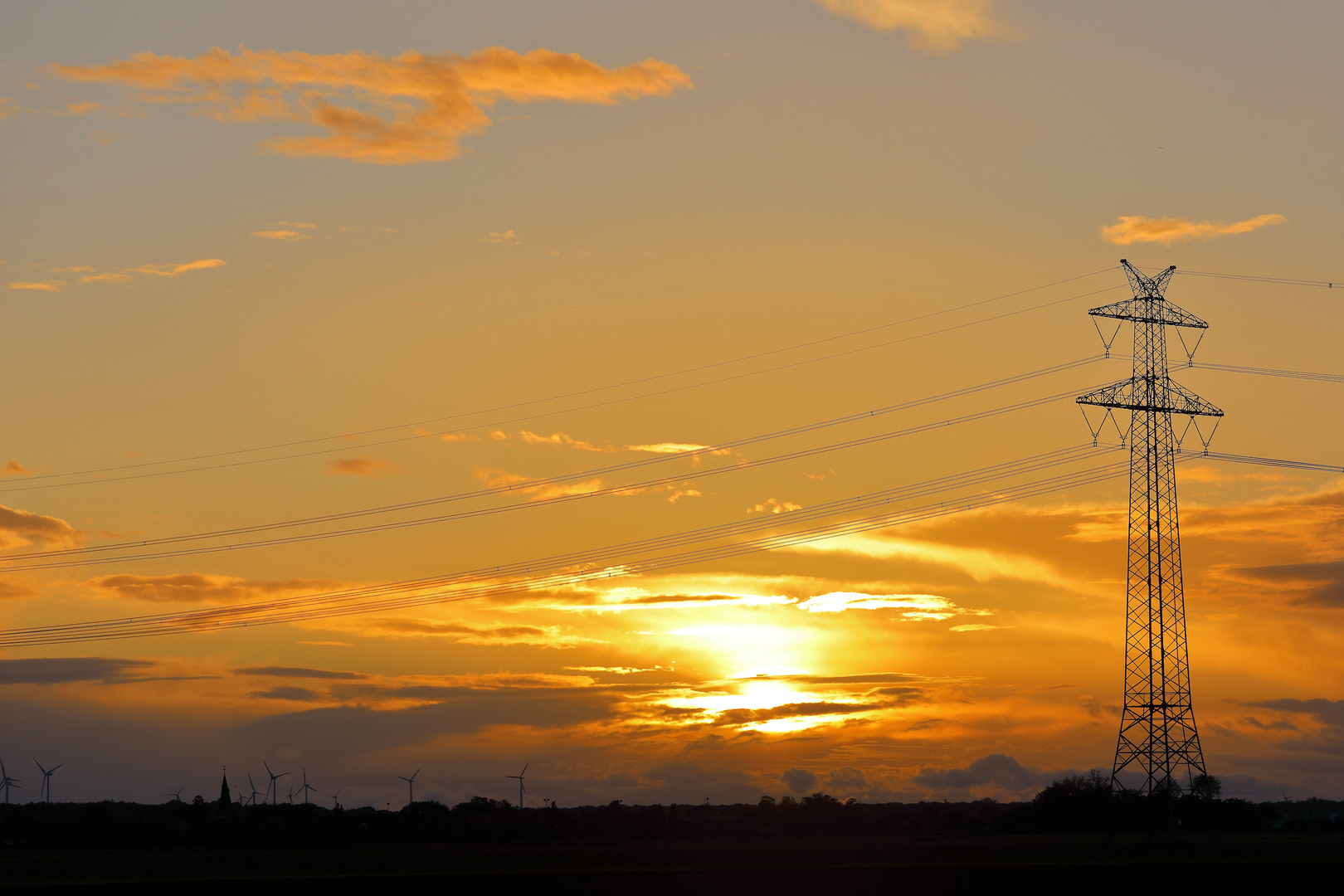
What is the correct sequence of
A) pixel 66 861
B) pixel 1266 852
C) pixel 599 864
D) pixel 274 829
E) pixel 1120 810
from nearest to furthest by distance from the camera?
pixel 599 864 < pixel 1266 852 < pixel 66 861 < pixel 1120 810 < pixel 274 829

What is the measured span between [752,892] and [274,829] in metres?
136

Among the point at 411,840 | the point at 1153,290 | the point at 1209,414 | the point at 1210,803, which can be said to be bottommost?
the point at 411,840

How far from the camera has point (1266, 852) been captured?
4906 inches

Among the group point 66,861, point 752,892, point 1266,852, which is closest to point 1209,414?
point 752,892

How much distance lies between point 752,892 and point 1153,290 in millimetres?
53180

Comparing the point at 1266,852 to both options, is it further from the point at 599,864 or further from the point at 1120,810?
the point at 599,864

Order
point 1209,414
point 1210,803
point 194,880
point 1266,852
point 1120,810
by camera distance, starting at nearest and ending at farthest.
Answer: point 1209,414, point 1210,803, point 194,880, point 1266,852, point 1120,810

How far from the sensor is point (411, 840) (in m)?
183

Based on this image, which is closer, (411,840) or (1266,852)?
(1266,852)

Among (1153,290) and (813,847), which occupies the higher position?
(1153,290)

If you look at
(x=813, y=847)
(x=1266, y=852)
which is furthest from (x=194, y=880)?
(x=1266, y=852)

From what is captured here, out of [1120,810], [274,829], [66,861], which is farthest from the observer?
[274,829]

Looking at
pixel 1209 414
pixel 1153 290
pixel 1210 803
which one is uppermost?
pixel 1153 290

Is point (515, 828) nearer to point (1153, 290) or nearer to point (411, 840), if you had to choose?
point (411, 840)
